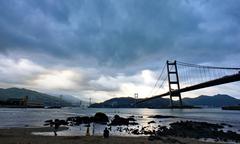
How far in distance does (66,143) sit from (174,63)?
8395 cm

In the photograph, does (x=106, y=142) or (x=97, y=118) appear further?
(x=97, y=118)

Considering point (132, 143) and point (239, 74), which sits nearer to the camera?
point (132, 143)

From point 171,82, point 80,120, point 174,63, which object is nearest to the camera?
point 80,120

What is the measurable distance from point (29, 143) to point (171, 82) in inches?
2913

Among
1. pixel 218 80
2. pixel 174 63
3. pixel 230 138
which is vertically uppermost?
pixel 174 63

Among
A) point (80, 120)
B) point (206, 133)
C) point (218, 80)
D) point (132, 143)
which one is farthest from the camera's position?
point (80, 120)

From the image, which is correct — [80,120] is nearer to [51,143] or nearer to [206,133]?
[206,133]

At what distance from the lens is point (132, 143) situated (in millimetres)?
24438

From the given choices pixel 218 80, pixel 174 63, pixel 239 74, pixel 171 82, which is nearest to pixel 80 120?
pixel 218 80

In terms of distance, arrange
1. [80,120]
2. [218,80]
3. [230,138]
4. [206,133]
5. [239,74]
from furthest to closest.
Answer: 1. [80,120]
2. [218,80]
3. [239,74]
4. [206,133]
5. [230,138]

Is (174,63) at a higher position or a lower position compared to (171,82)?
higher

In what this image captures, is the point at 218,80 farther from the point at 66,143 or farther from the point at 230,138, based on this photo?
the point at 66,143

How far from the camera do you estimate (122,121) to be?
5622cm

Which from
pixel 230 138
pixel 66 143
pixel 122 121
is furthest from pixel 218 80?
pixel 66 143
